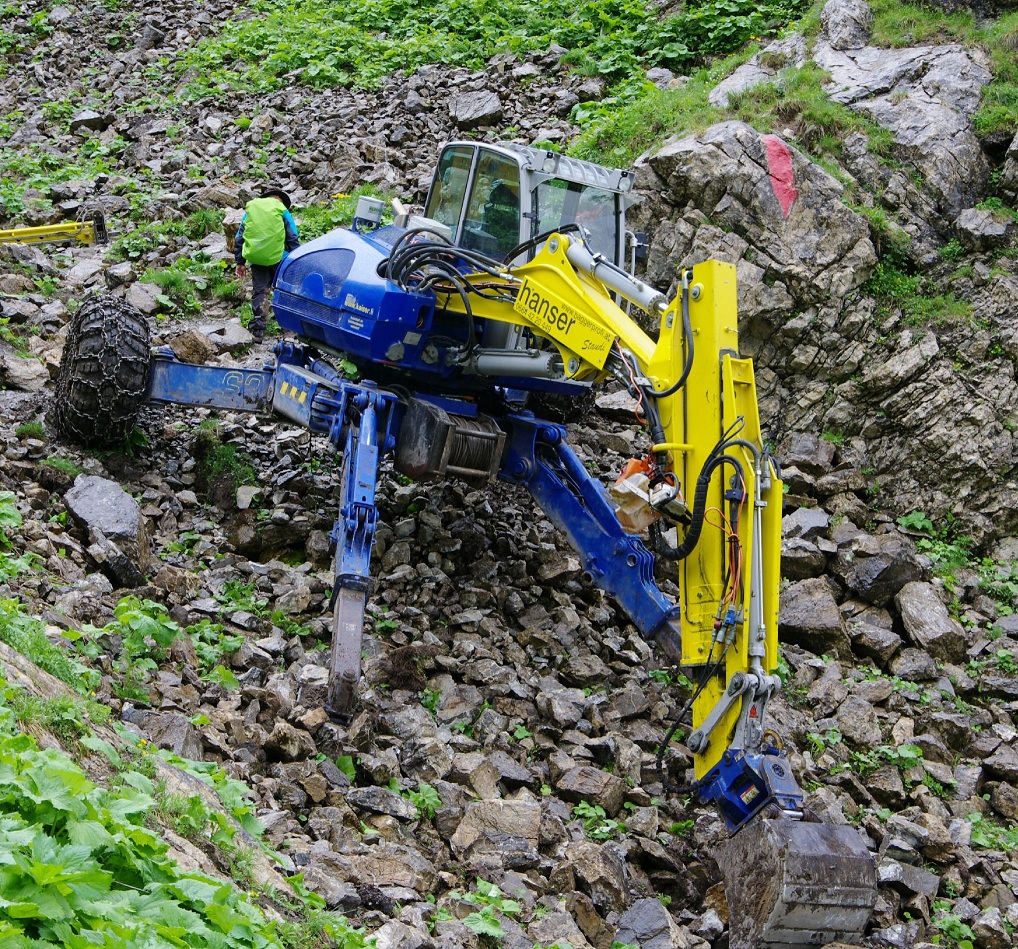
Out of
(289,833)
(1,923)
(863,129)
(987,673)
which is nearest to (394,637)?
(289,833)

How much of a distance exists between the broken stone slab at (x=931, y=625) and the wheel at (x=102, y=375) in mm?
6130

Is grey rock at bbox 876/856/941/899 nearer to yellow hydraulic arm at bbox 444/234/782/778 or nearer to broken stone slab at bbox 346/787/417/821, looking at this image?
yellow hydraulic arm at bbox 444/234/782/778

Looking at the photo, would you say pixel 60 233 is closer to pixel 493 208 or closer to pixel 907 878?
pixel 493 208

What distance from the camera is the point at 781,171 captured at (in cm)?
1107

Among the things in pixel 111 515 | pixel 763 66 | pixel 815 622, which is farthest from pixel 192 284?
pixel 815 622

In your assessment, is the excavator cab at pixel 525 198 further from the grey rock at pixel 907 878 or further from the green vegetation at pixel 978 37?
the green vegetation at pixel 978 37

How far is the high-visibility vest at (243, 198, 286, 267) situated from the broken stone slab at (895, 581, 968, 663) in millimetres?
6127

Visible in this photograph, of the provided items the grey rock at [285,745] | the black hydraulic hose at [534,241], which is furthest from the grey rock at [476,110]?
the grey rock at [285,745]

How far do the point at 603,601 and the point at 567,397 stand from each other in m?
1.86

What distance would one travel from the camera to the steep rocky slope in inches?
224

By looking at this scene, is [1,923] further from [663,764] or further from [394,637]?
[394,637]

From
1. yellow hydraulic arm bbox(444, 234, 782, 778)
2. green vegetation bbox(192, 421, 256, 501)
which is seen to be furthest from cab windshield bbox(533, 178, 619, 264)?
green vegetation bbox(192, 421, 256, 501)

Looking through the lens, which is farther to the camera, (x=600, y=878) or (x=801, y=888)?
(x=600, y=878)

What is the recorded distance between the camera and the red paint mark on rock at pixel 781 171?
10945 mm
